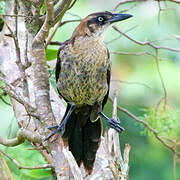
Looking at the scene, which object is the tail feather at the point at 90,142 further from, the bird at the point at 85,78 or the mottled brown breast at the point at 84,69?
the mottled brown breast at the point at 84,69

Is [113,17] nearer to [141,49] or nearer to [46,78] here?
[46,78]

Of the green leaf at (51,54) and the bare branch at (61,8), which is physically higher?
the bare branch at (61,8)

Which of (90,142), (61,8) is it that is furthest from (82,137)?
(61,8)

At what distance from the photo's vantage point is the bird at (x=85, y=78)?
281cm

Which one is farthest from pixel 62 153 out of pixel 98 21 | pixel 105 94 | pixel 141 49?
pixel 141 49

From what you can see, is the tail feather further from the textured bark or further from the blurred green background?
the blurred green background

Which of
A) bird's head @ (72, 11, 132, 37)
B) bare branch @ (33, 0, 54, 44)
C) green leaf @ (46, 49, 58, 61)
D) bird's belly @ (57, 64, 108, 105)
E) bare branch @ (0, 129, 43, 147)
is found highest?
bare branch @ (33, 0, 54, 44)

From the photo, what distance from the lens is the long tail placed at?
2.77m

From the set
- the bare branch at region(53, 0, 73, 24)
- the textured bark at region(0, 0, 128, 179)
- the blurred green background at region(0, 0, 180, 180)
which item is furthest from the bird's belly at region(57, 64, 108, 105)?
the blurred green background at region(0, 0, 180, 180)

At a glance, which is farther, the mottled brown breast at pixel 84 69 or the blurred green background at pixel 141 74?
the blurred green background at pixel 141 74

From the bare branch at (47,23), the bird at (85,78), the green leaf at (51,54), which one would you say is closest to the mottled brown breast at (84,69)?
the bird at (85,78)

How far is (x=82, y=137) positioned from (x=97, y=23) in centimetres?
80

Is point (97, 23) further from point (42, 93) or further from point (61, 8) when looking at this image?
→ point (42, 93)

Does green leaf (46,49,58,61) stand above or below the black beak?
below
